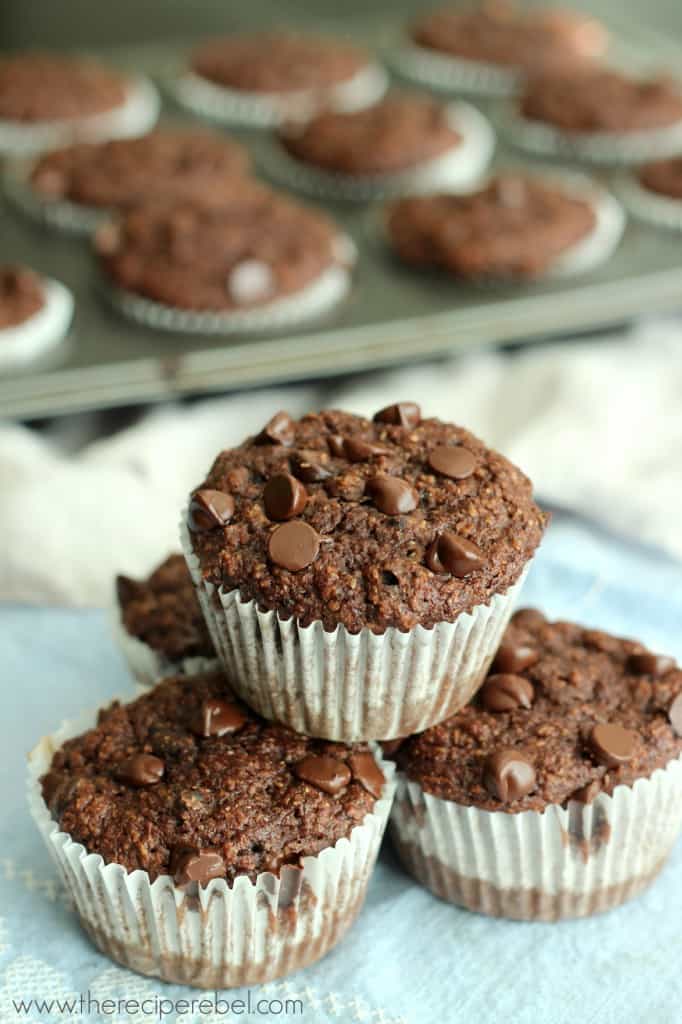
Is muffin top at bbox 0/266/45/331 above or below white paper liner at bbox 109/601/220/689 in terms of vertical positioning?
below

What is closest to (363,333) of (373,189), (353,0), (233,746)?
(373,189)

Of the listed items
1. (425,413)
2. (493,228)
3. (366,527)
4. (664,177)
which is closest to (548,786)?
(366,527)

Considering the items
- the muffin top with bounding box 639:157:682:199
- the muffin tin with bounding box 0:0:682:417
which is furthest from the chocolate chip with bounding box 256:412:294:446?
the muffin top with bounding box 639:157:682:199

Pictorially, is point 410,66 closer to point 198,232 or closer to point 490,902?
point 198,232

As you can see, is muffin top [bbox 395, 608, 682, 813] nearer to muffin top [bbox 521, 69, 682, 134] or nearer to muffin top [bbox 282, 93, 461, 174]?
muffin top [bbox 282, 93, 461, 174]

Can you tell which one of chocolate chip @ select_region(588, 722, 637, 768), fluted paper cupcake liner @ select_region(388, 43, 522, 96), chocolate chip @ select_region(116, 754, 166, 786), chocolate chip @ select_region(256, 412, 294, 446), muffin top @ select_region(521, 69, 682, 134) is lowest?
fluted paper cupcake liner @ select_region(388, 43, 522, 96)

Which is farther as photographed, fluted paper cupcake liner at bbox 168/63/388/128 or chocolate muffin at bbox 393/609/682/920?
fluted paper cupcake liner at bbox 168/63/388/128
